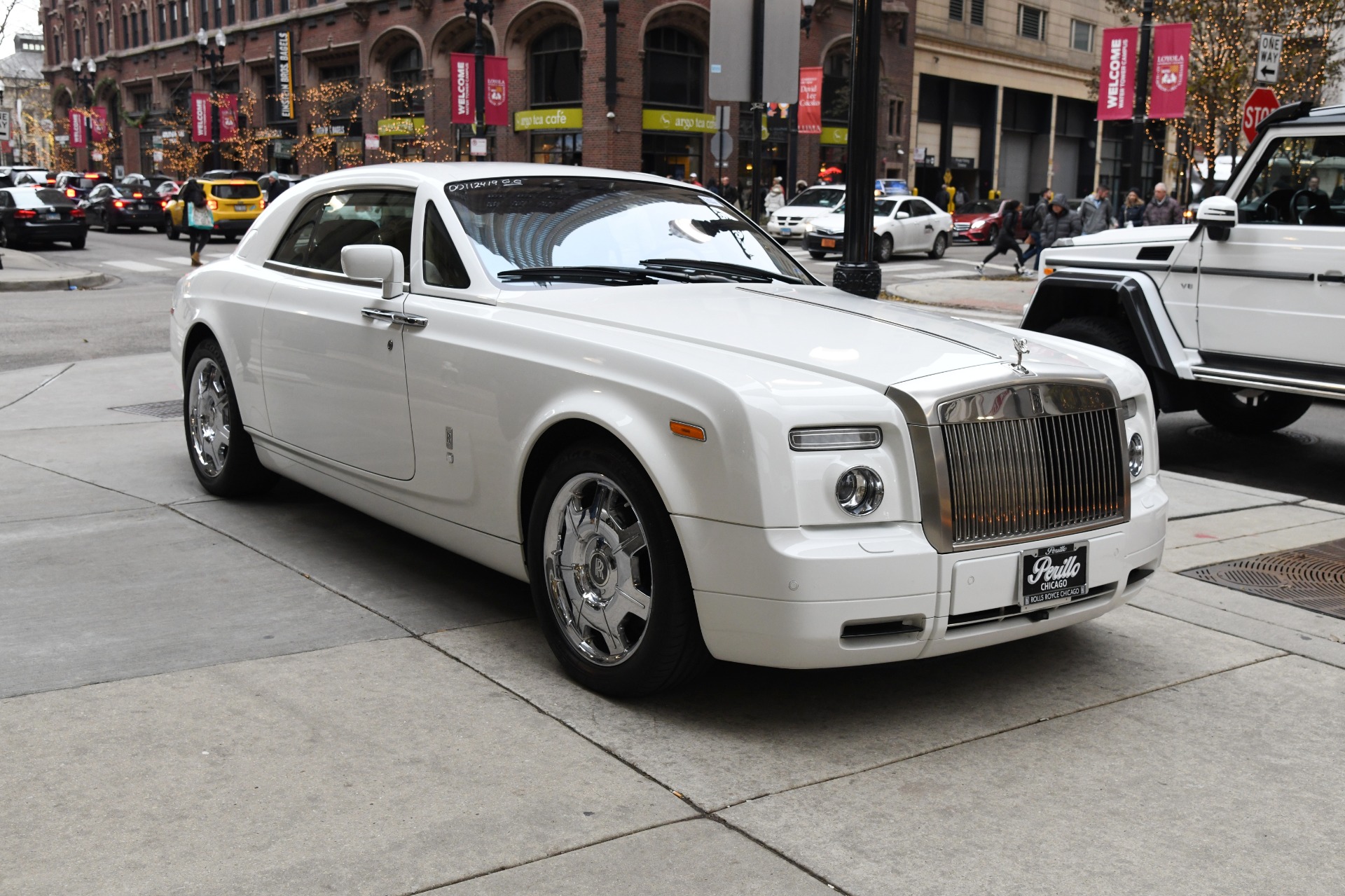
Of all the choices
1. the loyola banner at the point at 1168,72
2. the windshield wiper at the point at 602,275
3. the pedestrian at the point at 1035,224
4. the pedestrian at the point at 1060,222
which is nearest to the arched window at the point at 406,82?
the pedestrian at the point at 1035,224

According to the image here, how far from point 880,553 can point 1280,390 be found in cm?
543

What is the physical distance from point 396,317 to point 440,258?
0.29m

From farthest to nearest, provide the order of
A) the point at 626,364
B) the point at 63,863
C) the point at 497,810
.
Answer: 1. the point at 626,364
2. the point at 497,810
3. the point at 63,863

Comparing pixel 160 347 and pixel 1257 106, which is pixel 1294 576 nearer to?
pixel 160 347

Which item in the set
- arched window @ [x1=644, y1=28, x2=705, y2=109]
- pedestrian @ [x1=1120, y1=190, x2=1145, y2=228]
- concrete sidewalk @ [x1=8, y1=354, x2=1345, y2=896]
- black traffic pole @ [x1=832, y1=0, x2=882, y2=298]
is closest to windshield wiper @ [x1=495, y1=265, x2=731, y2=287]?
concrete sidewalk @ [x1=8, y1=354, x2=1345, y2=896]

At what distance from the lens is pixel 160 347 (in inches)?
546

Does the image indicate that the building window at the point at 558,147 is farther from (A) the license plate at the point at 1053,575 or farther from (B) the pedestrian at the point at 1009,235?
(A) the license plate at the point at 1053,575

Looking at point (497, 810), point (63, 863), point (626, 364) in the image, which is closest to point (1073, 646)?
point (626, 364)

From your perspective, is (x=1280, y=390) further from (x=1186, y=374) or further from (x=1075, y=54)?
(x=1075, y=54)

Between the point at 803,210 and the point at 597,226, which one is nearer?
the point at 597,226

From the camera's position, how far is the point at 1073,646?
193 inches

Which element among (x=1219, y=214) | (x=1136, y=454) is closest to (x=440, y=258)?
(x=1136, y=454)

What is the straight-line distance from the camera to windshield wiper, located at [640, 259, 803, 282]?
17.5 ft

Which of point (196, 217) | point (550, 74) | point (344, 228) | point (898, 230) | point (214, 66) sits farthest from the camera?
point (214, 66)
